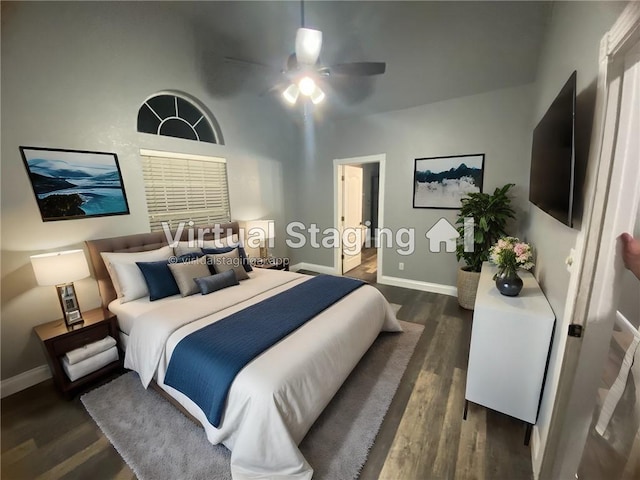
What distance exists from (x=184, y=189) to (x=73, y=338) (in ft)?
6.20

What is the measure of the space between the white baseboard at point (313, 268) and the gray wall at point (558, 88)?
3.18 meters

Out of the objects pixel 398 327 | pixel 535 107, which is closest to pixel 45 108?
pixel 398 327

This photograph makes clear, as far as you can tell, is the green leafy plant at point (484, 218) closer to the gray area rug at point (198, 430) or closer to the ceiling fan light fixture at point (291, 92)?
the gray area rug at point (198, 430)

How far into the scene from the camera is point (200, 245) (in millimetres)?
2965

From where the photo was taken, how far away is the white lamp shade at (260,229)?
3.71 meters

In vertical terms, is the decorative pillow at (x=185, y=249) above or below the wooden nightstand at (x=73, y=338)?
above

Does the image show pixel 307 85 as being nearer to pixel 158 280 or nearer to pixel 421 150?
pixel 421 150

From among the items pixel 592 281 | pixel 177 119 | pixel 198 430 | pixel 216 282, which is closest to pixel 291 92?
pixel 177 119

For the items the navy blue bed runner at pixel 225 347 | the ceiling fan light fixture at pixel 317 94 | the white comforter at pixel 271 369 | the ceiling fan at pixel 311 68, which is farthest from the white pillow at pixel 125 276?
the ceiling fan light fixture at pixel 317 94

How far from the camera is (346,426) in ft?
5.47

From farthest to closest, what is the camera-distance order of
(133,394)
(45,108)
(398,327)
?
(398,327), (45,108), (133,394)

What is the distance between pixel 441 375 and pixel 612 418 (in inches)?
42.6

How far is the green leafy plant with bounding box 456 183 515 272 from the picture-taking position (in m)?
2.98

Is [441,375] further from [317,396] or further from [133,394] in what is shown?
[133,394]
